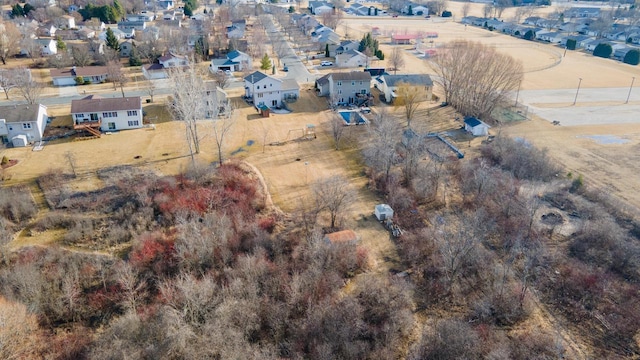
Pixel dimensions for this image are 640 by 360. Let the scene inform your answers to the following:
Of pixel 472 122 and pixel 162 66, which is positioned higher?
pixel 162 66

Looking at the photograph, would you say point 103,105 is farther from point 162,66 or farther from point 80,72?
point 162,66

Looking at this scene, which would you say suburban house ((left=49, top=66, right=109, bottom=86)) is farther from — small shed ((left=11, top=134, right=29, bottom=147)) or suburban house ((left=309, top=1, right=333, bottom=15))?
suburban house ((left=309, top=1, right=333, bottom=15))

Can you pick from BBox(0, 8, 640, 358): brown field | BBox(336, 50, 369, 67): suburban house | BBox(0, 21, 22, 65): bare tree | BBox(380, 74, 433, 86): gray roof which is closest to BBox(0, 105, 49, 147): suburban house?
BBox(0, 8, 640, 358): brown field

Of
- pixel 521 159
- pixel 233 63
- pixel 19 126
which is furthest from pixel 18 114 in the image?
pixel 521 159

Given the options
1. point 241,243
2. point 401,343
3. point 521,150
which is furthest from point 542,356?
point 521,150

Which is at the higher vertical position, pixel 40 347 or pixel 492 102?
pixel 492 102

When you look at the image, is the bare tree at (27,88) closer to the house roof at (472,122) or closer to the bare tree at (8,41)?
the bare tree at (8,41)

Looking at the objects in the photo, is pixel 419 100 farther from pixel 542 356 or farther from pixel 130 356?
pixel 130 356
